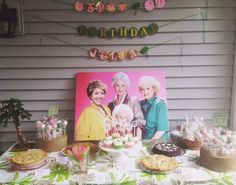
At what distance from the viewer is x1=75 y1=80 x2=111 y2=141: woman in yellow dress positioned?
2457mm

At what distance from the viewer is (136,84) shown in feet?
8.27

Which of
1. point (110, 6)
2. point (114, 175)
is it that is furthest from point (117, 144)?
point (110, 6)

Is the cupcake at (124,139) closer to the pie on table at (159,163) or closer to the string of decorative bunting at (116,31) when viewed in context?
the pie on table at (159,163)

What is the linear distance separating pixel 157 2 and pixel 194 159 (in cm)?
141

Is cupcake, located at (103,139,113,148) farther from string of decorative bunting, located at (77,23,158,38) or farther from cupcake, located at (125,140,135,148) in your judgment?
string of decorative bunting, located at (77,23,158,38)

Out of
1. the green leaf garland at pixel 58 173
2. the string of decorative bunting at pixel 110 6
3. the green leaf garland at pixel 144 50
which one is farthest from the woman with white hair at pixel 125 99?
the green leaf garland at pixel 58 173

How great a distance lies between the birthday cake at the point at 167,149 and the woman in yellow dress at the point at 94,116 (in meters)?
0.52

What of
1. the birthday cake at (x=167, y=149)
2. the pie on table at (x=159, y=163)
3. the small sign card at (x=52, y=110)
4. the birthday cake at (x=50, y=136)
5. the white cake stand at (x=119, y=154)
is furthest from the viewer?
the small sign card at (x=52, y=110)

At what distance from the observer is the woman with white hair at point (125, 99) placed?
2494 mm

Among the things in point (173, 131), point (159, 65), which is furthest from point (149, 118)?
point (159, 65)

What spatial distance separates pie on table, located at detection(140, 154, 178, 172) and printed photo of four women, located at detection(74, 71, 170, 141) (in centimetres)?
46

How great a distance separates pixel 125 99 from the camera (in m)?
2.51

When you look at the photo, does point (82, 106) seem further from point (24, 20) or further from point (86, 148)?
point (24, 20)

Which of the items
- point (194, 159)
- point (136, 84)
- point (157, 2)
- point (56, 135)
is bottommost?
point (194, 159)
